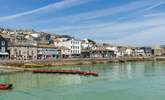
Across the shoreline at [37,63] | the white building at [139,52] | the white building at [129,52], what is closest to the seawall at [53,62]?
the shoreline at [37,63]

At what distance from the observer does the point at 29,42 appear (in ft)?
380

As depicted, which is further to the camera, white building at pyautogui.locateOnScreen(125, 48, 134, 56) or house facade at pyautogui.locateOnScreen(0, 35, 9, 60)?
white building at pyautogui.locateOnScreen(125, 48, 134, 56)

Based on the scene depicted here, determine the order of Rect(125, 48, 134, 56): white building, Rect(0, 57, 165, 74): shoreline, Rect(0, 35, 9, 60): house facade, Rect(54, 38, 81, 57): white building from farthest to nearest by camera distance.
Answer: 1. Rect(125, 48, 134, 56): white building
2. Rect(54, 38, 81, 57): white building
3. Rect(0, 35, 9, 60): house facade
4. Rect(0, 57, 165, 74): shoreline

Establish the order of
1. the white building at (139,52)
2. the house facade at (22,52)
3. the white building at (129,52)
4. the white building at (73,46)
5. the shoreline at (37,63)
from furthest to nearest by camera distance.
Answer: the white building at (139,52), the white building at (129,52), the white building at (73,46), the house facade at (22,52), the shoreline at (37,63)

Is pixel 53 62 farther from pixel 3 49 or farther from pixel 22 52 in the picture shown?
pixel 3 49

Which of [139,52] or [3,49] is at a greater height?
[3,49]

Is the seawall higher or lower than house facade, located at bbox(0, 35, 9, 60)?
lower

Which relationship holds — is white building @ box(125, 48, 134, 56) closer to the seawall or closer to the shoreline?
the shoreline

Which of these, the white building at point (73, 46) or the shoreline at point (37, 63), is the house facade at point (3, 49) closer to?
the shoreline at point (37, 63)

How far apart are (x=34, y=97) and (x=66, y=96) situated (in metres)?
3.86

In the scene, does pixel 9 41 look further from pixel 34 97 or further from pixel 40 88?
pixel 34 97

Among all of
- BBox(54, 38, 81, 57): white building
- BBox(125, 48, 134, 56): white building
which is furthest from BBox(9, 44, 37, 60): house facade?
BBox(125, 48, 134, 56): white building

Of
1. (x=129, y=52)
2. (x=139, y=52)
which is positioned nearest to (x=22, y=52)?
(x=129, y=52)

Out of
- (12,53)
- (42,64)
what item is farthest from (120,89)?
(12,53)
